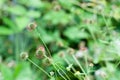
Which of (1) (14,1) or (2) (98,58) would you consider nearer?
(2) (98,58)

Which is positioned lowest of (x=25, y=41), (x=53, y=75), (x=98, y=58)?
(x=25, y=41)

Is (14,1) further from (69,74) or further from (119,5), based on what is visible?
(69,74)

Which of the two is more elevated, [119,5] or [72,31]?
[119,5]

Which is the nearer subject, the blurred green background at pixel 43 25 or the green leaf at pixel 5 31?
the blurred green background at pixel 43 25

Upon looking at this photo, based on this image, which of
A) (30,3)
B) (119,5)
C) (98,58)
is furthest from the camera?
(30,3)

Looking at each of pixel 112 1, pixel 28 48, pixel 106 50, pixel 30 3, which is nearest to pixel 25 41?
pixel 28 48

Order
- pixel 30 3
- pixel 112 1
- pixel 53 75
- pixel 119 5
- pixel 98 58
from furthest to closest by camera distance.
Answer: pixel 30 3 → pixel 112 1 → pixel 119 5 → pixel 98 58 → pixel 53 75

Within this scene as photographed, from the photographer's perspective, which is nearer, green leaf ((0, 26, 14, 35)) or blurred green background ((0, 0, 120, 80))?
blurred green background ((0, 0, 120, 80))

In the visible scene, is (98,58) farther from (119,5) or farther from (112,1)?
(112,1)

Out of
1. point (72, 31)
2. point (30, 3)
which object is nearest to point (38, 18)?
point (30, 3)
